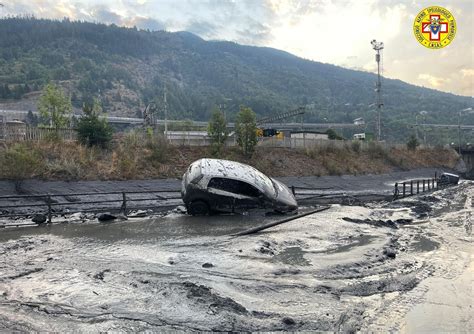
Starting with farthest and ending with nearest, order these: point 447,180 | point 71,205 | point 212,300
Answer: point 447,180, point 71,205, point 212,300

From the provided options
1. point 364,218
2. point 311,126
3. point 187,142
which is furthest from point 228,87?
Answer: point 364,218

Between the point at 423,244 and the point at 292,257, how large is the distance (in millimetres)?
4694

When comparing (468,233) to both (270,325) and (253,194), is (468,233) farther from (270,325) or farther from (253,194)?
(270,325)

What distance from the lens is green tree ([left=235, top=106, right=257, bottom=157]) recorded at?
37.1 m

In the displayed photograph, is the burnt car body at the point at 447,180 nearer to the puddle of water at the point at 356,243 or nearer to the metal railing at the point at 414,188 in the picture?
the metal railing at the point at 414,188

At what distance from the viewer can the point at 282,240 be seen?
1034 cm

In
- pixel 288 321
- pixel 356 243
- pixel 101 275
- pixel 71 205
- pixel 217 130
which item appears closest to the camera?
pixel 288 321

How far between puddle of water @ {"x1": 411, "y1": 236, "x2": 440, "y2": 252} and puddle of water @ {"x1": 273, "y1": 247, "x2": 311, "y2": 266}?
345 cm

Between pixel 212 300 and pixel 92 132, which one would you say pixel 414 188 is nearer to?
pixel 92 132

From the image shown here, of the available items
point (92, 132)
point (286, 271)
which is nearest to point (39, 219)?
point (286, 271)

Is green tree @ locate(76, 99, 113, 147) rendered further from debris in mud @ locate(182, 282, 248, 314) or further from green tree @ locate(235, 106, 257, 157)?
debris in mud @ locate(182, 282, 248, 314)

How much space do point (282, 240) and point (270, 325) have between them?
4.88 meters

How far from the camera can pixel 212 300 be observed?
6281 mm

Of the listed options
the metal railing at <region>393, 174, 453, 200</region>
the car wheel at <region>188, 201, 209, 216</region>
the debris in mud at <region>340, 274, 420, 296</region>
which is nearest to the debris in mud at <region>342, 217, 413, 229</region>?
the car wheel at <region>188, 201, 209, 216</region>
